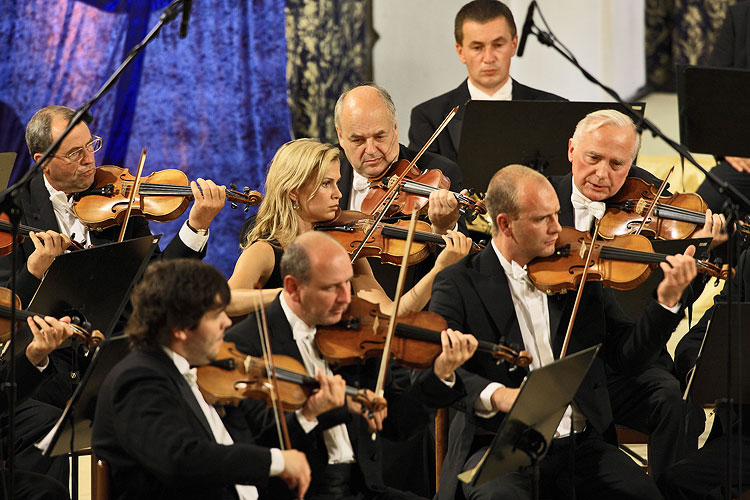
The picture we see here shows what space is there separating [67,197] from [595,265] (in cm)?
181

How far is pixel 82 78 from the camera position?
5.33m

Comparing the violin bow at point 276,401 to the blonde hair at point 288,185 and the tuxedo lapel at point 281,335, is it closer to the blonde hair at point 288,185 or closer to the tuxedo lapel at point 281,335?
the tuxedo lapel at point 281,335

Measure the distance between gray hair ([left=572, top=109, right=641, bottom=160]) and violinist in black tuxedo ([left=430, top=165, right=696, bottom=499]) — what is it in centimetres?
71

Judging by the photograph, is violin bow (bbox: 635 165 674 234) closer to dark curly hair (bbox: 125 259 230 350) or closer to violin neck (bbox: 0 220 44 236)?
dark curly hair (bbox: 125 259 230 350)

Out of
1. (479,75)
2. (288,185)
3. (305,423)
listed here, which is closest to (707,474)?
(305,423)

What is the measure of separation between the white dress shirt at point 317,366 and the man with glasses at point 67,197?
1.04 meters

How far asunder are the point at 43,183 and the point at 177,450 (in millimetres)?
1826

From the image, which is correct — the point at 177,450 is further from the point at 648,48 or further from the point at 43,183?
the point at 648,48

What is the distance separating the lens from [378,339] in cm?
246

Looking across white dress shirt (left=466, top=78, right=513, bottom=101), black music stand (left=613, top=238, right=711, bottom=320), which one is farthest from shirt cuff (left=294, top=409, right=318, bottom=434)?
white dress shirt (left=466, top=78, right=513, bottom=101)

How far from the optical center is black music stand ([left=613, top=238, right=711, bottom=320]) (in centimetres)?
306

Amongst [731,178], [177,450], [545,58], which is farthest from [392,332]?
[545,58]

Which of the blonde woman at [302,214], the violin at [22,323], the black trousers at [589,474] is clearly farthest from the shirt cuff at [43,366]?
→ the black trousers at [589,474]

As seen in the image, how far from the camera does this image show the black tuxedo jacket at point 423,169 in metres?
3.73
